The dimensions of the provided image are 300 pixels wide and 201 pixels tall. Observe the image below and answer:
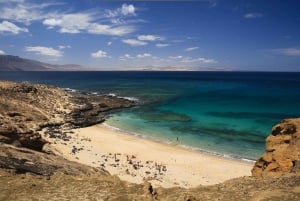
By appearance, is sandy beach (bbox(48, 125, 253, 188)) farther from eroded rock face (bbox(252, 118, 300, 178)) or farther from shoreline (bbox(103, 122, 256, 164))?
eroded rock face (bbox(252, 118, 300, 178))

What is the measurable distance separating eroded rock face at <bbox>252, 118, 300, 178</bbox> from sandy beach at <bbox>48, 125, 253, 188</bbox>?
1107 cm

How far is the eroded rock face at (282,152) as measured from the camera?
1809cm

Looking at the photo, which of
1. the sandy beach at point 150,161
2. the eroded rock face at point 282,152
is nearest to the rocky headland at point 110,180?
the eroded rock face at point 282,152

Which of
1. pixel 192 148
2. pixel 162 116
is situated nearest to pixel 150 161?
pixel 192 148

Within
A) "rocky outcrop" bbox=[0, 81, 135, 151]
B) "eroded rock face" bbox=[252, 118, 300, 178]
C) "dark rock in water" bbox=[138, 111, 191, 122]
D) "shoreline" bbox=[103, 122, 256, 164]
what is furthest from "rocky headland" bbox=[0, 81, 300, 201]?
"dark rock in water" bbox=[138, 111, 191, 122]

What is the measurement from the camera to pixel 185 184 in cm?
2989

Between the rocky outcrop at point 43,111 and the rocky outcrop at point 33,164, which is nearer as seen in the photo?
the rocky outcrop at point 33,164

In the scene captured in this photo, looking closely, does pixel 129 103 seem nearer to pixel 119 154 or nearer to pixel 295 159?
pixel 119 154

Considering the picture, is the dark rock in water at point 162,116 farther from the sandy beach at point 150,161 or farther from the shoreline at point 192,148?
the sandy beach at point 150,161

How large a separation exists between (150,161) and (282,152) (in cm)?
1955

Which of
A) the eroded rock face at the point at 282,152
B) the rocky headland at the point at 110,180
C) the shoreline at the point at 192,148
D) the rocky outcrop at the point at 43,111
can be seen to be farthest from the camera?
the rocky outcrop at the point at 43,111

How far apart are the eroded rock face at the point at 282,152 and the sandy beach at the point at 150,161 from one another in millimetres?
11073

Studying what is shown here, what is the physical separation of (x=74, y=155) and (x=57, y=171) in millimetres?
18547

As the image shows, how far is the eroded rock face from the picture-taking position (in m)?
18.1
